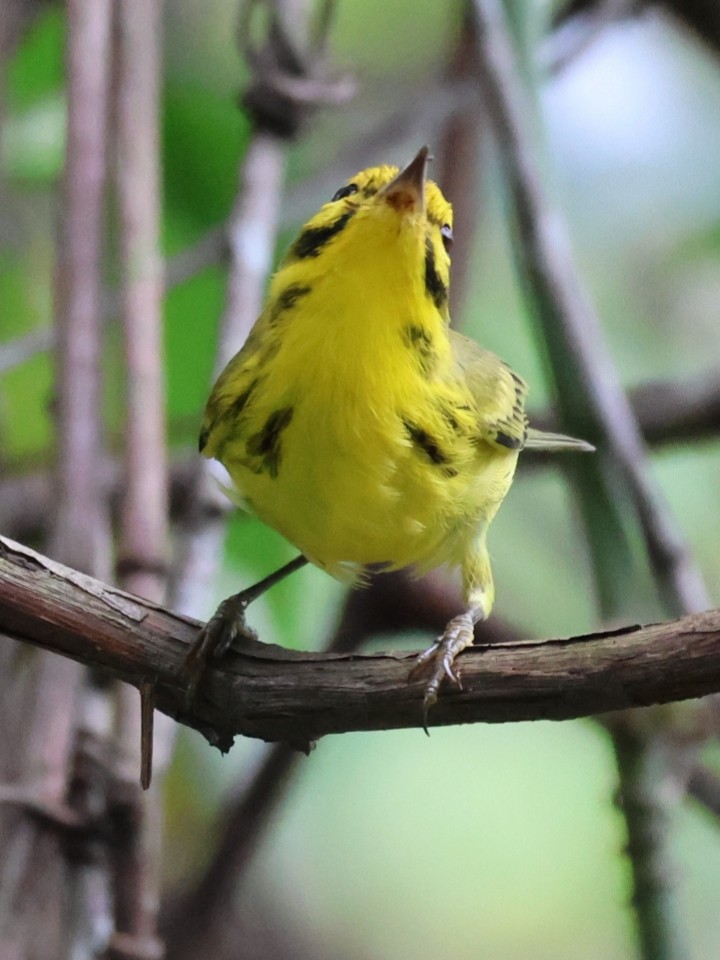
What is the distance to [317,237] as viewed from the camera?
173 centimetres

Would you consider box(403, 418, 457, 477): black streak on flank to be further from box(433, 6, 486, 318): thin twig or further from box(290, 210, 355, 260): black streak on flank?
box(433, 6, 486, 318): thin twig

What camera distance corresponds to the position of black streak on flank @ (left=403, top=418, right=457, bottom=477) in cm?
165

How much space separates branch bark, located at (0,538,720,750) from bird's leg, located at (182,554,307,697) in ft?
0.05

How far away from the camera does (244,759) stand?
3205 millimetres

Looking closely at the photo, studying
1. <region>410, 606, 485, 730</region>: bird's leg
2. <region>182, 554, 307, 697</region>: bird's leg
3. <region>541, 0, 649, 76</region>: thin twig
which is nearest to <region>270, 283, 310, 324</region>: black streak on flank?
<region>182, 554, 307, 697</region>: bird's leg

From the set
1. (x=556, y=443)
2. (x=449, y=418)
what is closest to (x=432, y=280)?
(x=449, y=418)

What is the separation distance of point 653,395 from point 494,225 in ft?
4.32

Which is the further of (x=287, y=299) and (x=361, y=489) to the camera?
(x=287, y=299)

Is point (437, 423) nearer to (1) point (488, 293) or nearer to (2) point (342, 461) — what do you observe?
(2) point (342, 461)

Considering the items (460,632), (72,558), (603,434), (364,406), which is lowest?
(603,434)

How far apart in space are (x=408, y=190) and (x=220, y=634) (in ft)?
2.23

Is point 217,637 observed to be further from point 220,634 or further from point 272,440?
point 272,440

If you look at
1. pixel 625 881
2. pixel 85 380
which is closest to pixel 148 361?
pixel 85 380

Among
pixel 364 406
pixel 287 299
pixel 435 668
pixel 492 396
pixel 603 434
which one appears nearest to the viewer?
pixel 435 668
